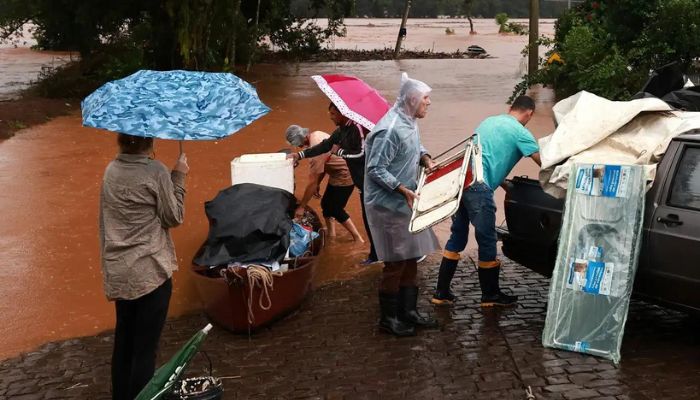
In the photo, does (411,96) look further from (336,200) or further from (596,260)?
(336,200)

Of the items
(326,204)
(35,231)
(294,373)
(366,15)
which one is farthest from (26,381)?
(366,15)

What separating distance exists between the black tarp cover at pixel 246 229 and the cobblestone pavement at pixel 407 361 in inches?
25.6

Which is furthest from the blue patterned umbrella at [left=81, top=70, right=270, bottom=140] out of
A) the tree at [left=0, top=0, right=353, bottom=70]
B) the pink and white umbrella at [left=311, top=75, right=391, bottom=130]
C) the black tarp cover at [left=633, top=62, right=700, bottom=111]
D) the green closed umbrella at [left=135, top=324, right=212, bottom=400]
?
the tree at [left=0, top=0, right=353, bottom=70]

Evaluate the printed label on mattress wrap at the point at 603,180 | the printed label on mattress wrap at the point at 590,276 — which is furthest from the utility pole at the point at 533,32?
the printed label on mattress wrap at the point at 590,276

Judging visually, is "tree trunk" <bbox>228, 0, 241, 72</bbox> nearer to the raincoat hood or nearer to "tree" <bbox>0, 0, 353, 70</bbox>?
"tree" <bbox>0, 0, 353, 70</bbox>

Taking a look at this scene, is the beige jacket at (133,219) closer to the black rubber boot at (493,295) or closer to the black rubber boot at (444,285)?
the black rubber boot at (444,285)

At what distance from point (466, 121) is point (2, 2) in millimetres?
13318

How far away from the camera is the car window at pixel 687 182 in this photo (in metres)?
Result: 6.01

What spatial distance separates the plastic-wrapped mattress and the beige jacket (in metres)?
2.98

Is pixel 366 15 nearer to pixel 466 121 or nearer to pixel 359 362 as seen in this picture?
pixel 466 121

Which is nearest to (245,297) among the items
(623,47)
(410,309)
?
(410,309)

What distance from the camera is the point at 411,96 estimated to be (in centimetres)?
629

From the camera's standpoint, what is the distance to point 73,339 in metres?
7.30

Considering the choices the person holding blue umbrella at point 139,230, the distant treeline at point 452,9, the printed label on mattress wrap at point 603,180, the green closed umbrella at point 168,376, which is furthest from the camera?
the distant treeline at point 452,9
